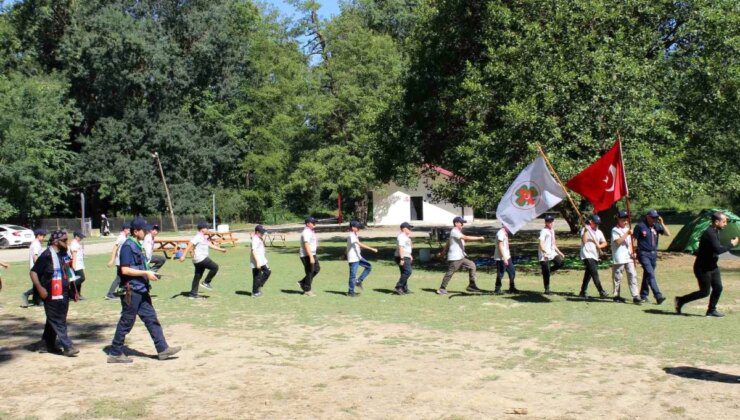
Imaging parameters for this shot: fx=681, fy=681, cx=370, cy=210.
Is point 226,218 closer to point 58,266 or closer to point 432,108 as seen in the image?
point 432,108

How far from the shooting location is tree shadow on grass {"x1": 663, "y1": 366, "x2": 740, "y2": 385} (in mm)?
7828

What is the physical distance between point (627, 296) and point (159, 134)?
46299 mm

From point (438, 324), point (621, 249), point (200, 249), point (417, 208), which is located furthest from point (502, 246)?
point (417, 208)

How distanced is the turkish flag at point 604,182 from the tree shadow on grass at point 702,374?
21.4ft

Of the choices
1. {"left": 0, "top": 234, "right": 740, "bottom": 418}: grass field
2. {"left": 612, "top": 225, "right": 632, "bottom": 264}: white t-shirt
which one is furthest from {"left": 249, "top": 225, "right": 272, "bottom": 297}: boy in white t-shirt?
{"left": 612, "top": 225, "right": 632, "bottom": 264}: white t-shirt

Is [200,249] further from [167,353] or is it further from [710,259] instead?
[710,259]

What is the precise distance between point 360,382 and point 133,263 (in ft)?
11.1

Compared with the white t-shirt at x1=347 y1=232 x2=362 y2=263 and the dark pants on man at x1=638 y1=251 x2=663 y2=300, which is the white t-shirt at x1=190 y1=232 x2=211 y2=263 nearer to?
the white t-shirt at x1=347 y1=232 x2=362 y2=263

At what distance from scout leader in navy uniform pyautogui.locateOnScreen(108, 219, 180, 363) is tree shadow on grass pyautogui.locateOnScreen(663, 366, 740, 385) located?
21.2 ft

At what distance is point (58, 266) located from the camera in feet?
31.0

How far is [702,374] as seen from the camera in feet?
26.6

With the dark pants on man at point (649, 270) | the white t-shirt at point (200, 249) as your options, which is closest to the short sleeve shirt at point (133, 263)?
the white t-shirt at point (200, 249)

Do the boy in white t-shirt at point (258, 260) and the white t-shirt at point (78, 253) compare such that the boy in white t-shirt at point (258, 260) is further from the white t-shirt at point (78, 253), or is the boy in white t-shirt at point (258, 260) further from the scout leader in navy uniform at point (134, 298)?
the scout leader in navy uniform at point (134, 298)

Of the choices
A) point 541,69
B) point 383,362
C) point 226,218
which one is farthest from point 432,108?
point 226,218
